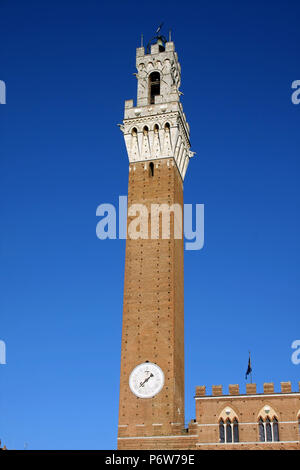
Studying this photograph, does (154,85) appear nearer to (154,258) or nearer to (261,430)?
(154,258)

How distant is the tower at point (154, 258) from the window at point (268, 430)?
5.41 meters

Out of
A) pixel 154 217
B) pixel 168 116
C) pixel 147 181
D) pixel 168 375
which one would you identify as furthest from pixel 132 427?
pixel 168 116

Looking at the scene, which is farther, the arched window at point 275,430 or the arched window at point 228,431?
the arched window at point 228,431

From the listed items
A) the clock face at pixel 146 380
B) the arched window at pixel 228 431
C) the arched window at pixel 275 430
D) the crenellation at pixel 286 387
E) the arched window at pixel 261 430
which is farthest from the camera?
the clock face at pixel 146 380

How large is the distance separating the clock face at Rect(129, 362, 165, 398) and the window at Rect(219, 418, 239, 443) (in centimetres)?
517

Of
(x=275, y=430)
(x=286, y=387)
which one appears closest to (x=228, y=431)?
(x=275, y=430)

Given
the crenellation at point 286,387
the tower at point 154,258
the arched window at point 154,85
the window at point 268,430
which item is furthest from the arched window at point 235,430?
the arched window at point 154,85

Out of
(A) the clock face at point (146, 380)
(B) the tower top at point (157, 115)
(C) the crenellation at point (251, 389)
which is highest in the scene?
(B) the tower top at point (157, 115)

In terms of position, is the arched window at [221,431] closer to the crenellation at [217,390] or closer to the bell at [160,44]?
the crenellation at [217,390]

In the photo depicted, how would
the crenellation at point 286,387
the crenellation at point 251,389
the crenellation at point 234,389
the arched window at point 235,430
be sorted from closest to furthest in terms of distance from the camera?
the arched window at point 235,430 < the crenellation at point 286,387 < the crenellation at point 251,389 < the crenellation at point 234,389

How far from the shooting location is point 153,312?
46.6 m

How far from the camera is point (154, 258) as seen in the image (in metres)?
48.4

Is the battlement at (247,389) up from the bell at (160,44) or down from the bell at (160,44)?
down

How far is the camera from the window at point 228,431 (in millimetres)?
40594
